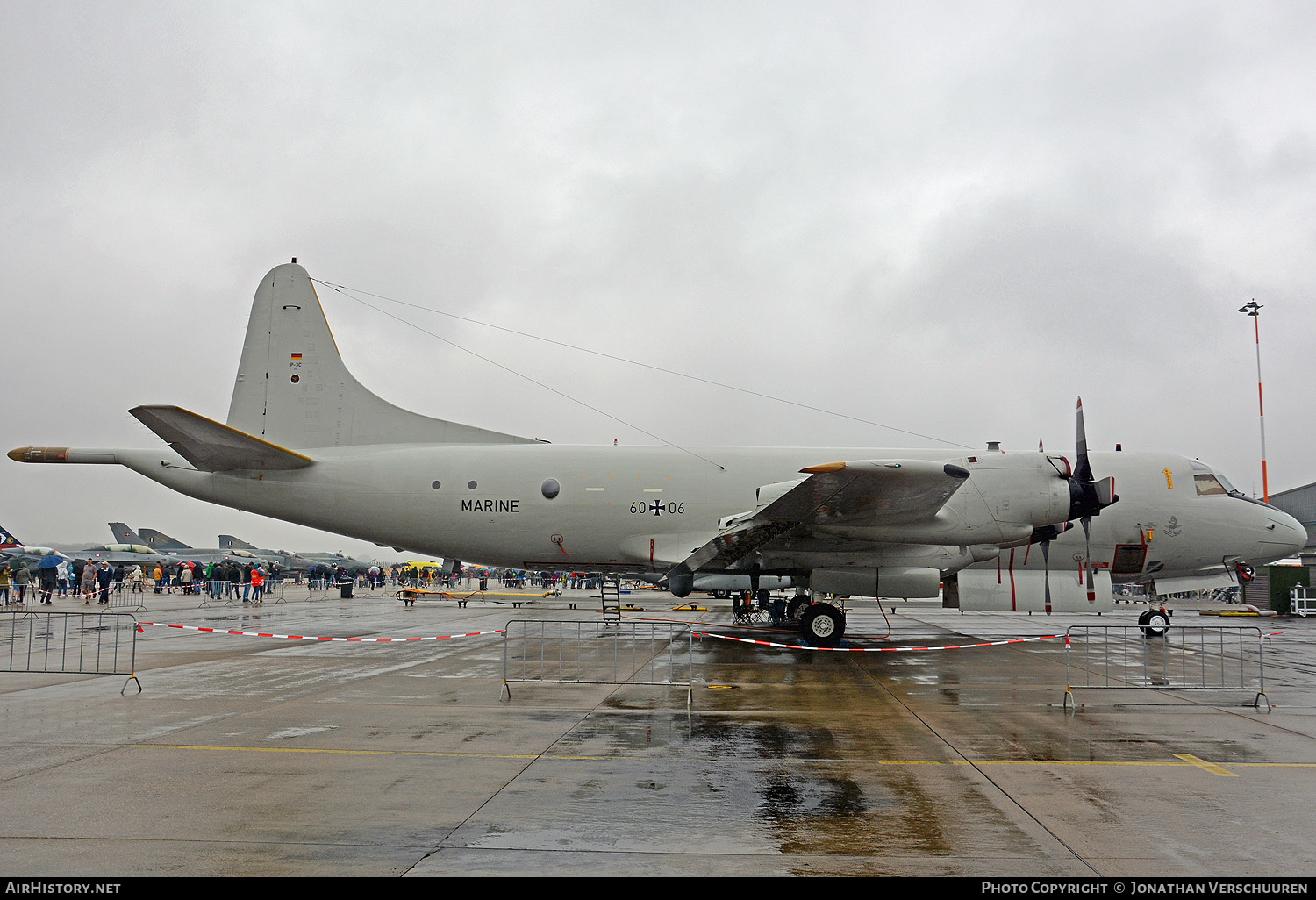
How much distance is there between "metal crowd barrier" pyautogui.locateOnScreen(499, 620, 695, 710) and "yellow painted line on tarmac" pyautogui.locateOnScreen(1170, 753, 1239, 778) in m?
4.53

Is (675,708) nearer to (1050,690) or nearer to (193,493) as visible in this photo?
Result: (1050,690)

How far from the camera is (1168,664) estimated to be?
1362cm

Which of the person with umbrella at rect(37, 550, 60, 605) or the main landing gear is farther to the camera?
the person with umbrella at rect(37, 550, 60, 605)

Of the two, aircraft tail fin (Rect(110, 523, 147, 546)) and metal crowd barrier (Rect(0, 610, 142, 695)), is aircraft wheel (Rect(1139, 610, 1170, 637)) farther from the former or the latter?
aircraft tail fin (Rect(110, 523, 147, 546))

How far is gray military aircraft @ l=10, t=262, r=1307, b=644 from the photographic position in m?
15.4

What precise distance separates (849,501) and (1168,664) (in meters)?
6.13

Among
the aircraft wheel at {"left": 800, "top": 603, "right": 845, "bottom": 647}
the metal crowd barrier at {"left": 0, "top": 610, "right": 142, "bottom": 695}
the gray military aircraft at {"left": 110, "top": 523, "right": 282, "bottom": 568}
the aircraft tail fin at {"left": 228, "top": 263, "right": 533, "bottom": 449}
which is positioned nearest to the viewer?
the metal crowd barrier at {"left": 0, "top": 610, "right": 142, "bottom": 695}

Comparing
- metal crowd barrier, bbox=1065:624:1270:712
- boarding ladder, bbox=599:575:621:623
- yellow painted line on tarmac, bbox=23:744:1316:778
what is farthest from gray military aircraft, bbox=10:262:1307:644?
yellow painted line on tarmac, bbox=23:744:1316:778

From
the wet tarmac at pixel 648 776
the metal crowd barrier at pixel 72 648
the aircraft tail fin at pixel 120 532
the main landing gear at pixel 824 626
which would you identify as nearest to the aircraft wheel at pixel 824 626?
the main landing gear at pixel 824 626

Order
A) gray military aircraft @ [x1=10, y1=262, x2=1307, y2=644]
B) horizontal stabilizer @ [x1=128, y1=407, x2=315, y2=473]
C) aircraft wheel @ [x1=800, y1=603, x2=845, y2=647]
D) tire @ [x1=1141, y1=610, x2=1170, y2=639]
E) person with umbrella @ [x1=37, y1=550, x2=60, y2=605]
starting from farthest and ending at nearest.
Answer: person with umbrella @ [x1=37, y1=550, x2=60, y2=605] → tire @ [x1=1141, y1=610, x2=1170, y2=639] → gray military aircraft @ [x1=10, y1=262, x2=1307, y2=644] → aircraft wheel @ [x1=800, y1=603, x2=845, y2=647] → horizontal stabilizer @ [x1=128, y1=407, x2=315, y2=473]

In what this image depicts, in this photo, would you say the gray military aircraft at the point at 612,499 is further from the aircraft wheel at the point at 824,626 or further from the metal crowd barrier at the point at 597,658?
the metal crowd barrier at the point at 597,658

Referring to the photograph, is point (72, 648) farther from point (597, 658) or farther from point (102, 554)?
point (102, 554)

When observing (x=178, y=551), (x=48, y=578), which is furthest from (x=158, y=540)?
(x=48, y=578)

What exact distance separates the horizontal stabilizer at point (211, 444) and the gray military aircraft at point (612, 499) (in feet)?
0.12
